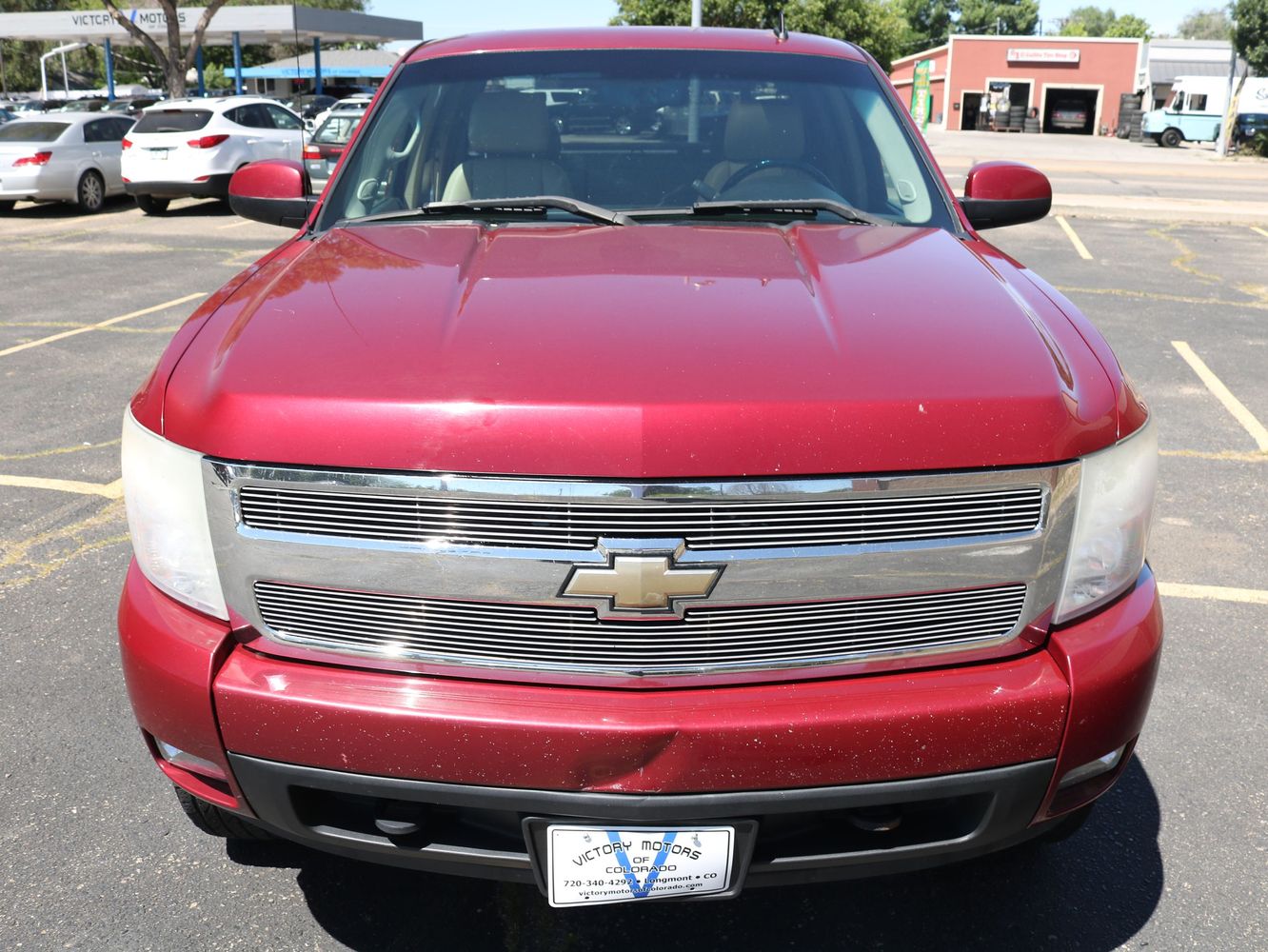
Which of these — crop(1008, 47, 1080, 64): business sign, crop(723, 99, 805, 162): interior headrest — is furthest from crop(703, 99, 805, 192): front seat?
crop(1008, 47, 1080, 64): business sign

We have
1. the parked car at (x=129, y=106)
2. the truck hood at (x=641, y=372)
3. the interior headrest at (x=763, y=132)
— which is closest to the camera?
the truck hood at (x=641, y=372)

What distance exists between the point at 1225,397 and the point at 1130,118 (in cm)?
5080

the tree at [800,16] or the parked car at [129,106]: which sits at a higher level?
the tree at [800,16]

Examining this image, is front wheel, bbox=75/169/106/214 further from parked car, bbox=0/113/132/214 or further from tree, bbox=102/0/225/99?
tree, bbox=102/0/225/99

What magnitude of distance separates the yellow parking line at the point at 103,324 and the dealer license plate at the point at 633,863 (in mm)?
7294

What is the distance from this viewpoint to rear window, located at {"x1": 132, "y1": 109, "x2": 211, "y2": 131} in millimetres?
15914

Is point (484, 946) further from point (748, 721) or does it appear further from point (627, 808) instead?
point (748, 721)

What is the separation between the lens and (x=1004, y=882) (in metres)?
2.60

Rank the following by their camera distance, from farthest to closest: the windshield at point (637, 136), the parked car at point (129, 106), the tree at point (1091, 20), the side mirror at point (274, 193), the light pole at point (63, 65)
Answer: the tree at point (1091, 20)
the light pole at point (63, 65)
the parked car at point (129, 106)
the side mirror at point (274, 193)
the windshield at point (637, 136)

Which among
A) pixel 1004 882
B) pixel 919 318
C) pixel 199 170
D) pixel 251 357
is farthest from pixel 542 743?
pixel 199 170

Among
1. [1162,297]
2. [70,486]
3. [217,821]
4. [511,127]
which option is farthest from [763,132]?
[1162,297]

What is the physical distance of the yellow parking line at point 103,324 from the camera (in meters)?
7.97

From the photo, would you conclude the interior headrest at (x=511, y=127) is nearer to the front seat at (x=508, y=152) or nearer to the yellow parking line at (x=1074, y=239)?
the front seat at (x=508, y=152)

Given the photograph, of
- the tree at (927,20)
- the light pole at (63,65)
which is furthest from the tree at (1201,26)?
the light pole at (63,65)
